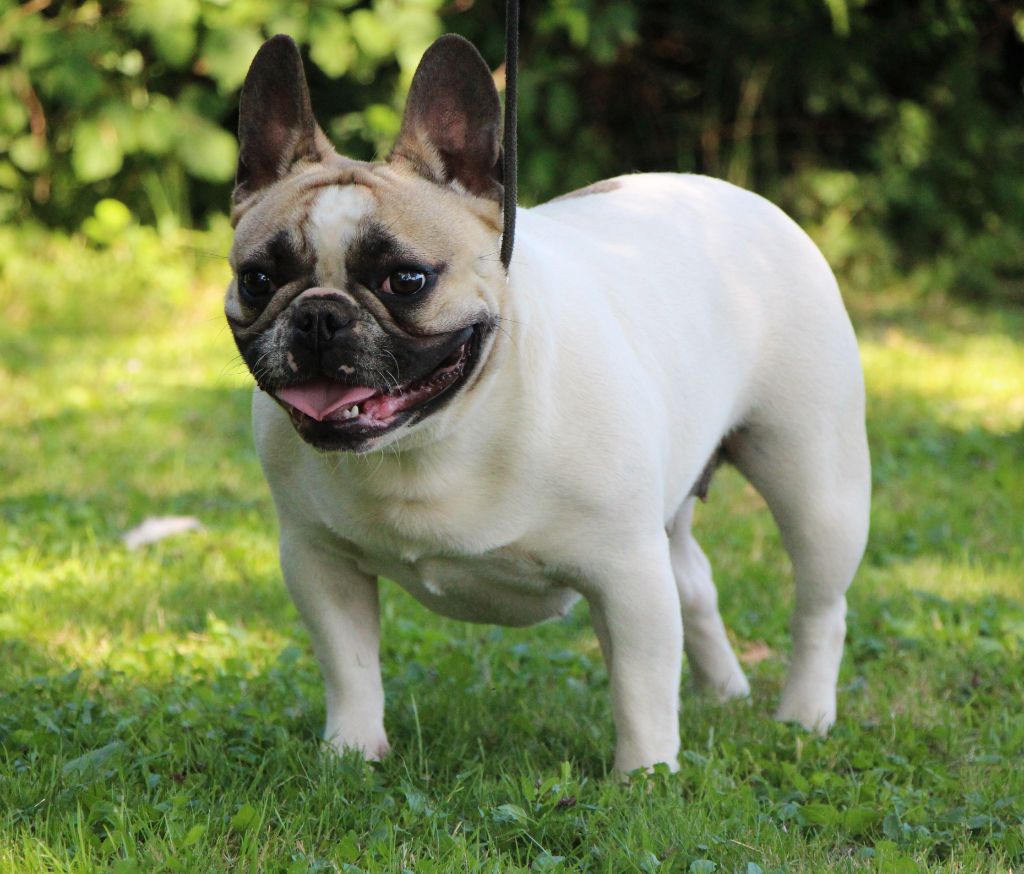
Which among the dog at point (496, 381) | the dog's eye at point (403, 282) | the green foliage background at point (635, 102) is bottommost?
the green foliage background at point (635, 102)

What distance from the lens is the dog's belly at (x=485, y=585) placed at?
2941 mm

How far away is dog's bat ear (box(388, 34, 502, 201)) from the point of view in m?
2.76

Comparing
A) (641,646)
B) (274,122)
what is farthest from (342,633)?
(274,122)

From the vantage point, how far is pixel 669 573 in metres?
3.05

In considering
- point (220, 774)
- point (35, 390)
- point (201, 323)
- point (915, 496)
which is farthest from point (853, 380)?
point (201, 323)

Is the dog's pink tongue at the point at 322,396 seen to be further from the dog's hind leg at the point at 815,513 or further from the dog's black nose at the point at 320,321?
the dog's hind leg at the point at 815,513

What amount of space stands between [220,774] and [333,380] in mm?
952

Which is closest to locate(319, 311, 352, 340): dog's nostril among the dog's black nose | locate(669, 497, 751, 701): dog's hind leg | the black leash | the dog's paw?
the dog's black nose

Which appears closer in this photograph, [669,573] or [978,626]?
[669,573]

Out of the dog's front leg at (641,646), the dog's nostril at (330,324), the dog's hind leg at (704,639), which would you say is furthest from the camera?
the dog's hind leg at (704,639)

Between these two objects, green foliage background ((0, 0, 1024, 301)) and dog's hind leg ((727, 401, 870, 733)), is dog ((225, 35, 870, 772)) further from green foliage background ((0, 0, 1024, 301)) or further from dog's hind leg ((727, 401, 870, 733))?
green foliage background ((0, 0, 1024, 301))

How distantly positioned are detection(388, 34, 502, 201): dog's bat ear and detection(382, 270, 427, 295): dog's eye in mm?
286

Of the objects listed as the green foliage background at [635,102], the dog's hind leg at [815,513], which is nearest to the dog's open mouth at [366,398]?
the dog's hind leg at [815,513]

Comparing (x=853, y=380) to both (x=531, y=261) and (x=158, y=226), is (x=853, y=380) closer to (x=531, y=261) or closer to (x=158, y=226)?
(x=531, y=261)
